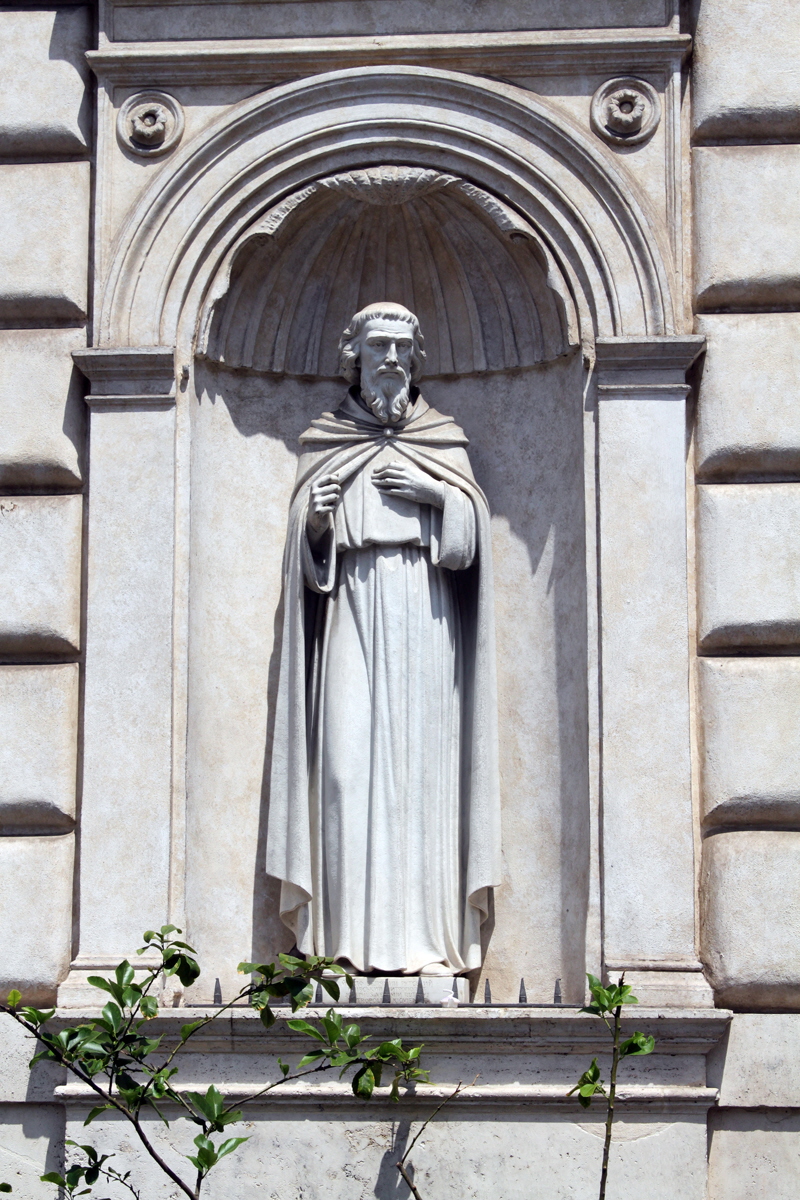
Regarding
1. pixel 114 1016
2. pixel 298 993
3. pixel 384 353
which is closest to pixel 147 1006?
pixel 114 1016

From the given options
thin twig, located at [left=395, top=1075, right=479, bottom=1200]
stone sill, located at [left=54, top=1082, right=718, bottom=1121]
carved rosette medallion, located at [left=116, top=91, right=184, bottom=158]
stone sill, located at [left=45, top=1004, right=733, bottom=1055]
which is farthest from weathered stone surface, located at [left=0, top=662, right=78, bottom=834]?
carved rosette medallion, located at [left=116, top=91, right=184, bottom=158]

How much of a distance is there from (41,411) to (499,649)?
203 centimetres

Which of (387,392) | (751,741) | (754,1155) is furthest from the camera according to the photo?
(387,392)

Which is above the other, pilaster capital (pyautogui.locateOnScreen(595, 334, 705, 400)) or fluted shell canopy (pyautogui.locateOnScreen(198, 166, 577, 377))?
fluted shell canopy (pyautogui.locateOnScreen(198, 166, 577, 377))

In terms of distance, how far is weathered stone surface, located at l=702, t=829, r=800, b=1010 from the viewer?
7.18 meters

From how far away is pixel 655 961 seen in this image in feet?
23.5

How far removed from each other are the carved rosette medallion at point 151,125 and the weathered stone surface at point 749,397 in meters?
2.21

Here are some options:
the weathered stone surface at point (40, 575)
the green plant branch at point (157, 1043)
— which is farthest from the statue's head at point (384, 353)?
the green plant branch at point (157, 1043)

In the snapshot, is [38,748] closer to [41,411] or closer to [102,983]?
[41,411]

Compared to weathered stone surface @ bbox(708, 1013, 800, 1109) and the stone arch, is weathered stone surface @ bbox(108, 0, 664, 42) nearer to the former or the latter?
the stone arch

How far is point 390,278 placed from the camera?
Answer: 8531mm

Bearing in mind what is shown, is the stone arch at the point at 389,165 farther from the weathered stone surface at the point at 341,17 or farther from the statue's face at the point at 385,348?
the statue's face at the point at 385,348

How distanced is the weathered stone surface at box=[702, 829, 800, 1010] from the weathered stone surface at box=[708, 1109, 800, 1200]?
39cm

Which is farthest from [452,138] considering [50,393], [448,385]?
[50,393]
